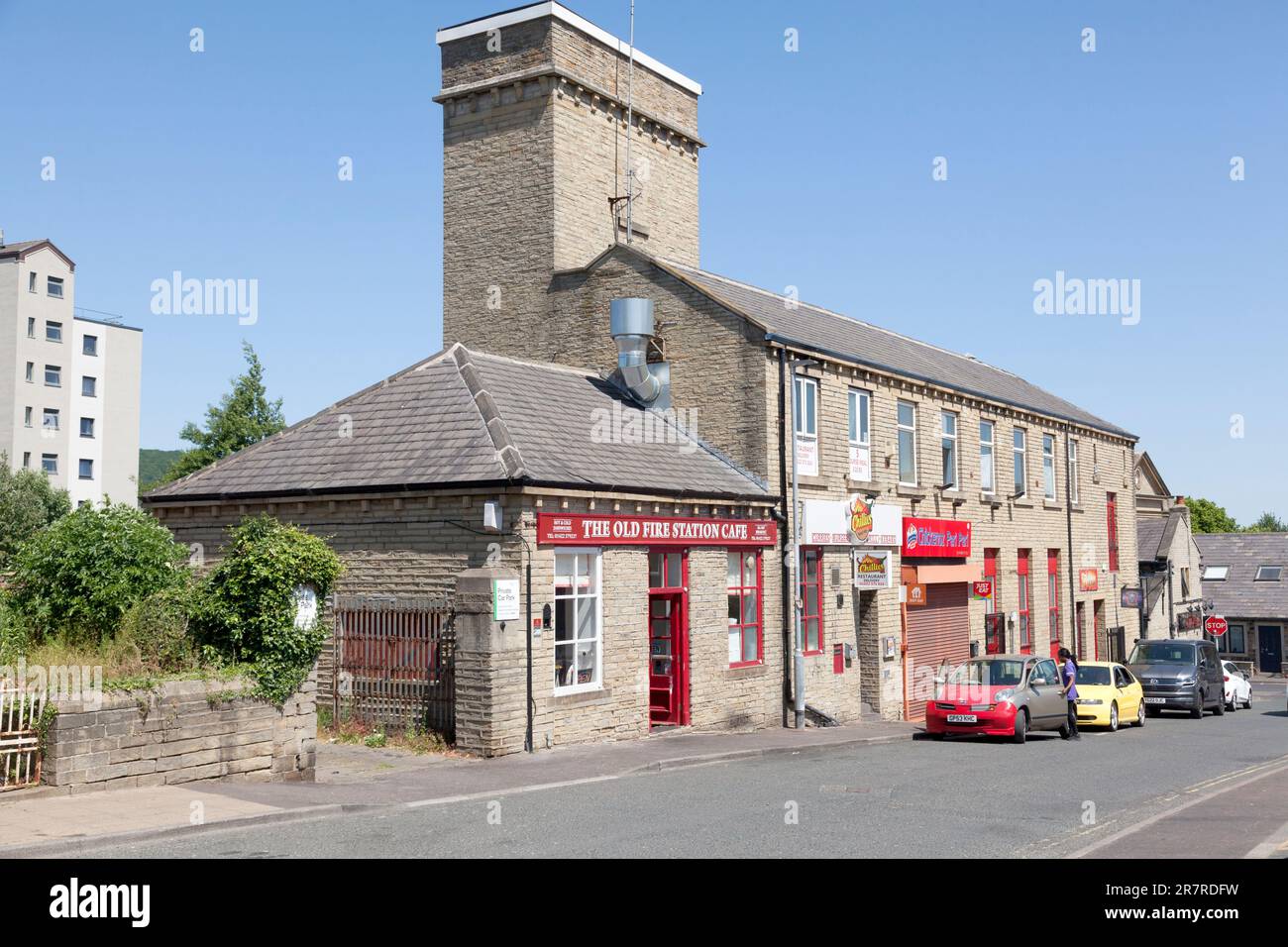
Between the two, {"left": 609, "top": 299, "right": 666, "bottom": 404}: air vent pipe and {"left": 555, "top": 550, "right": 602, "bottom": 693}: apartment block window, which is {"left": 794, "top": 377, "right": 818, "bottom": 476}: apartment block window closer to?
{"left": 609, "top": 299, "right": 666, "bottom": 404}: air vent pipe


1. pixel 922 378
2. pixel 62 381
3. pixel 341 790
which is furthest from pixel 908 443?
pixel 62 381

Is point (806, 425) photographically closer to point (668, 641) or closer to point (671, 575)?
point (671, 575)

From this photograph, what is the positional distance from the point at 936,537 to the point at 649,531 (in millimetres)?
12138

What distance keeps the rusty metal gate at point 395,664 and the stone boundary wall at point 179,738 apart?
290 cm

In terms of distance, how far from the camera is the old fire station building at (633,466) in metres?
17.7

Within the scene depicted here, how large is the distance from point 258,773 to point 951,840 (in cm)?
750

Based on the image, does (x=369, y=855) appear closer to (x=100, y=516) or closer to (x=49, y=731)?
(x=49, y=731)

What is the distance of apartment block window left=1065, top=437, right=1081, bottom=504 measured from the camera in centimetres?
3909

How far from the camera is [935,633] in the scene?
29844 millimetres

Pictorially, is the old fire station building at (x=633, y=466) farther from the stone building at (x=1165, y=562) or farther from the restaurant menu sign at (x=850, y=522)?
the stone building at (x=1165, y=562)

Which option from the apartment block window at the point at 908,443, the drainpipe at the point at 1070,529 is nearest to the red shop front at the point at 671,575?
the apartment block window at the point at 908,443

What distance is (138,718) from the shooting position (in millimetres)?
12203

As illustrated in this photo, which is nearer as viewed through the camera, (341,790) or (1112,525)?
(341,790)
